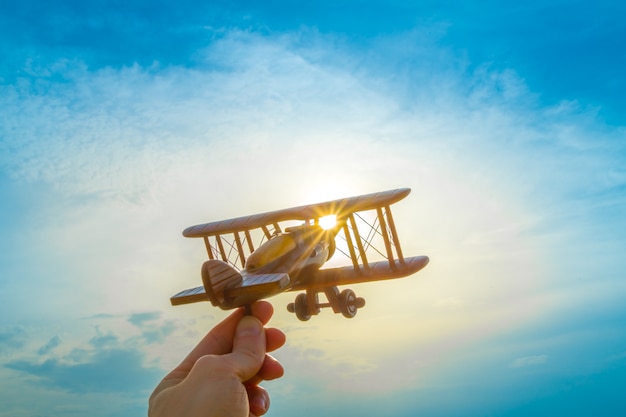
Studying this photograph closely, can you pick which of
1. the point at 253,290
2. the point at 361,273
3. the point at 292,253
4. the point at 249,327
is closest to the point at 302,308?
the point at 361,273

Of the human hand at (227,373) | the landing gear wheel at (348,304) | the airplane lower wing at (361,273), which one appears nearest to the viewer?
the human hand at (227,373)

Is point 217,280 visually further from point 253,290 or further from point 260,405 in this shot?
point 260,405

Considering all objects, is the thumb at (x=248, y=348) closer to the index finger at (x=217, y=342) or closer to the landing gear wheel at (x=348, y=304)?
the index finger at (x=217, y=342)

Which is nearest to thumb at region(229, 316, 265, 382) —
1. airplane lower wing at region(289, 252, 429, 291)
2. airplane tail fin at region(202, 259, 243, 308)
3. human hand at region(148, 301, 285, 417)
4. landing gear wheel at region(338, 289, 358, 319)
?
human hand at region(148, 301, 285, 417)

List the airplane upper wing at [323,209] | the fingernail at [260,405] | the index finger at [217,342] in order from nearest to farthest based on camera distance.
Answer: the fingernail at [260,405]
the index finger at [217,342]
the airplane upper wing at [323,209]

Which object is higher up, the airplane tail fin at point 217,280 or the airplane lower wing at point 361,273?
the airplane lower wing at point 361,273

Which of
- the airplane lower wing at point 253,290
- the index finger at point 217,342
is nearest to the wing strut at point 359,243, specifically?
the airplane lower wing at point 253,290

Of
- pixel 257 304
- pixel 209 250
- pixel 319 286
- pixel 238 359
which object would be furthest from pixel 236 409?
pixel 209 250

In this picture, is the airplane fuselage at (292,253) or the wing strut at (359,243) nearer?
the airplane fuselage at (292,253)
